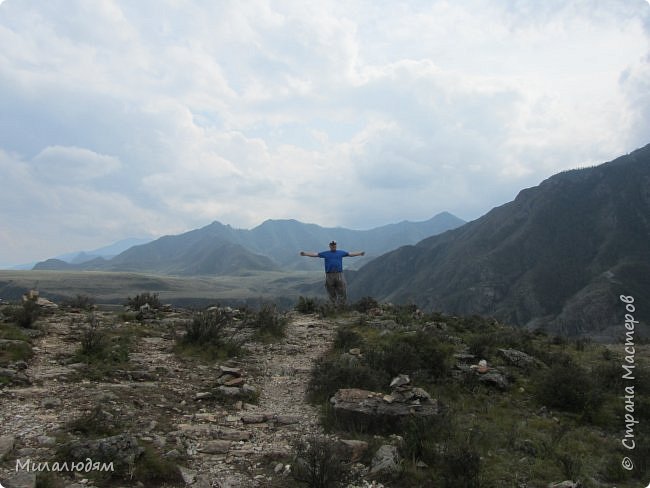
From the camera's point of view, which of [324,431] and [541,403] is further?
[541,403]

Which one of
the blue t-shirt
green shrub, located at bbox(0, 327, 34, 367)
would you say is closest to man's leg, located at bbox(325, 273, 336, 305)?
the blue t-shirt

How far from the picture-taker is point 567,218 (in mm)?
105062

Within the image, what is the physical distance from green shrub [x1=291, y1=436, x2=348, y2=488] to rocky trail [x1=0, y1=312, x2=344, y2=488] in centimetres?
29

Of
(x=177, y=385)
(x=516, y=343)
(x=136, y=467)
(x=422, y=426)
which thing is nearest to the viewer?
(x=136, y=467)

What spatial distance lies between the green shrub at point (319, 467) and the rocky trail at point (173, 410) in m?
0.29

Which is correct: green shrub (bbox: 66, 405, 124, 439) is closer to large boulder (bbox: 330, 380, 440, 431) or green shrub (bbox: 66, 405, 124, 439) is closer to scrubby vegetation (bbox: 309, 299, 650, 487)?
scrubby vegetation (bbox: 309, 299, 650, 487)

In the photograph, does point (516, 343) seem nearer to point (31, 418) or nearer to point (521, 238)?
point (31, 418)

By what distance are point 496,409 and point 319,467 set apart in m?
4.04

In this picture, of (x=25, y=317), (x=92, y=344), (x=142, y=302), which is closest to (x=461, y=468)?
(x=92, y=344)

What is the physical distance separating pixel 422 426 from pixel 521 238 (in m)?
111

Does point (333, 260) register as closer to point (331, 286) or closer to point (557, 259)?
point (331, 286)

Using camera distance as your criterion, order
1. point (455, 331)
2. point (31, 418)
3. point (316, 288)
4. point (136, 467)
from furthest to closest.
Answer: point (316, 288) < point (455, 331) < point (31, 418) < point (136, 467)

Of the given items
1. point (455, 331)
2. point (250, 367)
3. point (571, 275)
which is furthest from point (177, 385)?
point (571, 275)

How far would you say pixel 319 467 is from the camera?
15.7 ft
